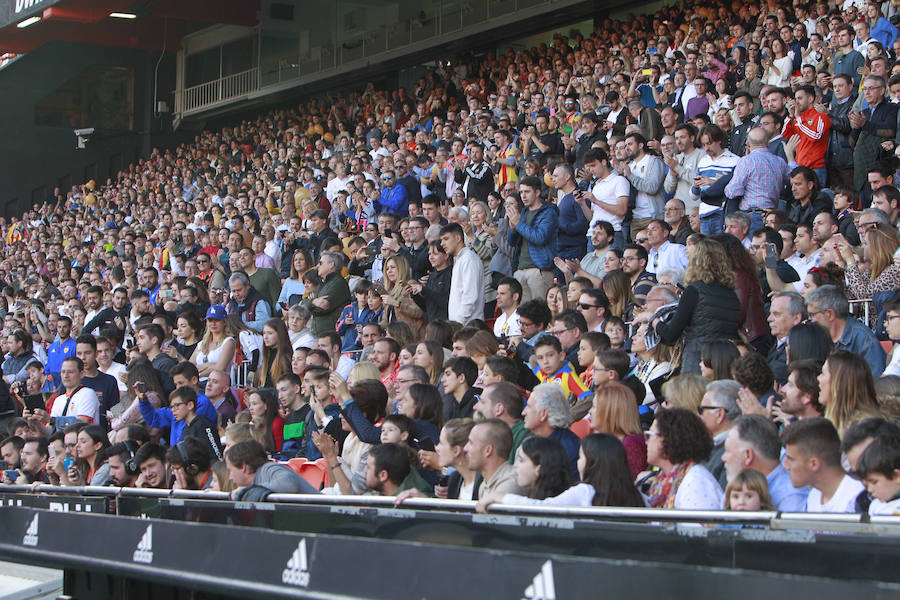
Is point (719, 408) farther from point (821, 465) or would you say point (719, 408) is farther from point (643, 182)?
→ point (643, 182)

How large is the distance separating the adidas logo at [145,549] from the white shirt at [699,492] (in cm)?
236

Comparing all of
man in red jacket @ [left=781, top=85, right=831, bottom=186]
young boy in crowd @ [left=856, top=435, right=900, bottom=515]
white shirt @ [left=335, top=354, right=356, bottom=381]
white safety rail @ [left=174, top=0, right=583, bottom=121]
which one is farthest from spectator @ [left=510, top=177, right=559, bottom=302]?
white safety rail @ [left=174, top=0, right=583, bottom=121]

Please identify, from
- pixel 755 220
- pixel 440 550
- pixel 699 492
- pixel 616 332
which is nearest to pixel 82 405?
pixel 616 332

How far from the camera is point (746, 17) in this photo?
15.5 meters

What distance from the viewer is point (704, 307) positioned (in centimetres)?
662

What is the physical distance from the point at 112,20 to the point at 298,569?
26.8m

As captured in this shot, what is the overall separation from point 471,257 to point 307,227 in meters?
5.46

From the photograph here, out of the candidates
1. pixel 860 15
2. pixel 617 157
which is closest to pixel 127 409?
pixel 617 157

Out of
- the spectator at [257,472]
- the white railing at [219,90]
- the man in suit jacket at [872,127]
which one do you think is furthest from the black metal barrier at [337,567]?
the white railing at [219,90]

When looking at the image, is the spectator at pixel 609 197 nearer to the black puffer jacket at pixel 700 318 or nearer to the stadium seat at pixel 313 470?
the black puffer jacket at pixel 700 318

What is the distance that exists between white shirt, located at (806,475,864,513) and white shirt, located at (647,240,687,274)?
4569mm

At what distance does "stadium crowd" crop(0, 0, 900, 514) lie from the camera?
5.13m

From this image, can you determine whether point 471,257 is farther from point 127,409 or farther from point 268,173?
point 268,173

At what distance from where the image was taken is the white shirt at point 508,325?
29.1 ft
